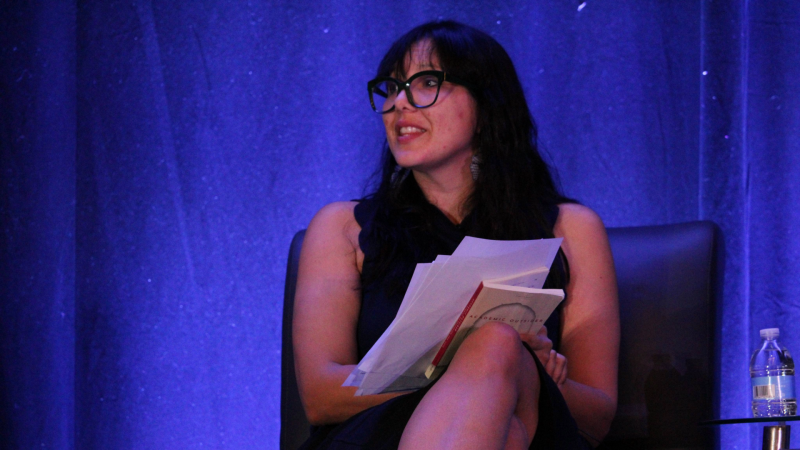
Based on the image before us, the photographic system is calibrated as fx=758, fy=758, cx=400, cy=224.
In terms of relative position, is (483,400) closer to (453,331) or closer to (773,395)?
(453,331)

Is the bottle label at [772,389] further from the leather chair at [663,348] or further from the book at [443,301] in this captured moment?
the book at [443,301]

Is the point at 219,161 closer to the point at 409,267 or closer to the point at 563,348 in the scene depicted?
the point at 409,267

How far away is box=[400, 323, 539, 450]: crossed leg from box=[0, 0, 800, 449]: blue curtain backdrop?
98 centimetres

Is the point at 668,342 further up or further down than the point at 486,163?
further down

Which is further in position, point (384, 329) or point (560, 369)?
point (384, 329)

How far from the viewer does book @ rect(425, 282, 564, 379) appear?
0.91 m

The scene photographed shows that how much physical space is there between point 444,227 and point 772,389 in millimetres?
577

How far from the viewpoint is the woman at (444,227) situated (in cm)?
117

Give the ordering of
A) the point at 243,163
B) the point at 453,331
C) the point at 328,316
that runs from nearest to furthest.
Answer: the point at 453,331, the point at 328,316, the point at 243,163

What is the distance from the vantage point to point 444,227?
134 cm

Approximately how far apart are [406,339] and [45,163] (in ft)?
4.07

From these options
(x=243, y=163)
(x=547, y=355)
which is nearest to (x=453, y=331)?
(x=547, y=355)

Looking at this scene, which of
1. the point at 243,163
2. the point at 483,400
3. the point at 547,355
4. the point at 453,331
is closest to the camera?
the point at 483,400

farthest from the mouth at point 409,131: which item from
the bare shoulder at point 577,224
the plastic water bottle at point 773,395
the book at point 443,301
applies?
the plastic water bottle at point 773,395
